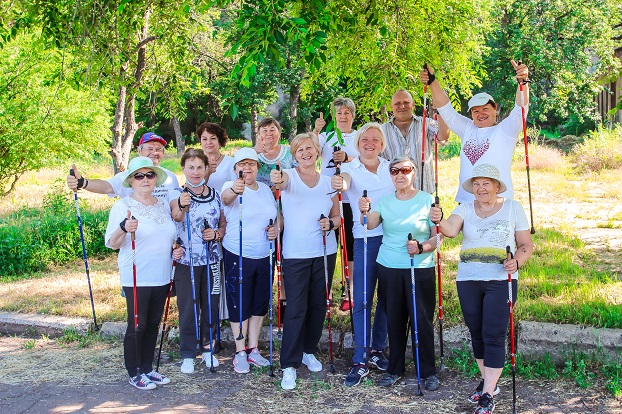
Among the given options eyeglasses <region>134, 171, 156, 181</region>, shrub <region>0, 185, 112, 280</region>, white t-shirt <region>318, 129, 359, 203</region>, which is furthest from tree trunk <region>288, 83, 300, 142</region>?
eyeglasses <region>134, 171, 156, 181</region>

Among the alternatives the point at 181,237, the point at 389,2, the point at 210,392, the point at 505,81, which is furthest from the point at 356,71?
the point at 505,81

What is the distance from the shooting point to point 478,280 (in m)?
4.70

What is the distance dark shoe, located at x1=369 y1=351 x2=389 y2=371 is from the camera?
554 cm

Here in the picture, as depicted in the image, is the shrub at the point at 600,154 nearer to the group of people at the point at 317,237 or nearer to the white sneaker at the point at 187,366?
the group of people at the point at 317,237

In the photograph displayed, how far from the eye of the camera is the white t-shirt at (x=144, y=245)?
509 cm

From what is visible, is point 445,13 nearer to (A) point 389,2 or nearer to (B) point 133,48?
(A) point 389,2

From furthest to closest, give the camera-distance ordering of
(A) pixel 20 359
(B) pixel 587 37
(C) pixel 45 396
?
(B) pixel 587 37 → (A) pixel 20 359 → (C) pixel 45 396

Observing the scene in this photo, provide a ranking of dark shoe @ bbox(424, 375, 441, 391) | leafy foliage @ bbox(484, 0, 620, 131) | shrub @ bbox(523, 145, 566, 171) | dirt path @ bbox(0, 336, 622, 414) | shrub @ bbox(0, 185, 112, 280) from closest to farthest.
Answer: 1. dirt path @ bbox(0, 336, 622, 414)
2. dark shoe @ bbox(424, 375, 441, 391)
3. shrub @ bbox(0, 185, 112, 280)
4. shrub @ bbox(523, 145, 566, 171)
5. leafy foliage @ bbox(484, 0, 620, 131)

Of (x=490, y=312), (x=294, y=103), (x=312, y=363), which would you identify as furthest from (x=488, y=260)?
(x=294, y=103)

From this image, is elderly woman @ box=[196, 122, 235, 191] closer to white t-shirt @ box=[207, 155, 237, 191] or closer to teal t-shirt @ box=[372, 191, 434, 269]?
white t-shirt @ box=[207, 155, 237, 191]

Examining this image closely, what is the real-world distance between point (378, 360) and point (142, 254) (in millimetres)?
2230

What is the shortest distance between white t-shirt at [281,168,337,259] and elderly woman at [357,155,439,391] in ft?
1.40

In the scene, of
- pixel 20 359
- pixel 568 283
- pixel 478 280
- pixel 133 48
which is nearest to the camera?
pixel 478 280

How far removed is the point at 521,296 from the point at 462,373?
1416mm
